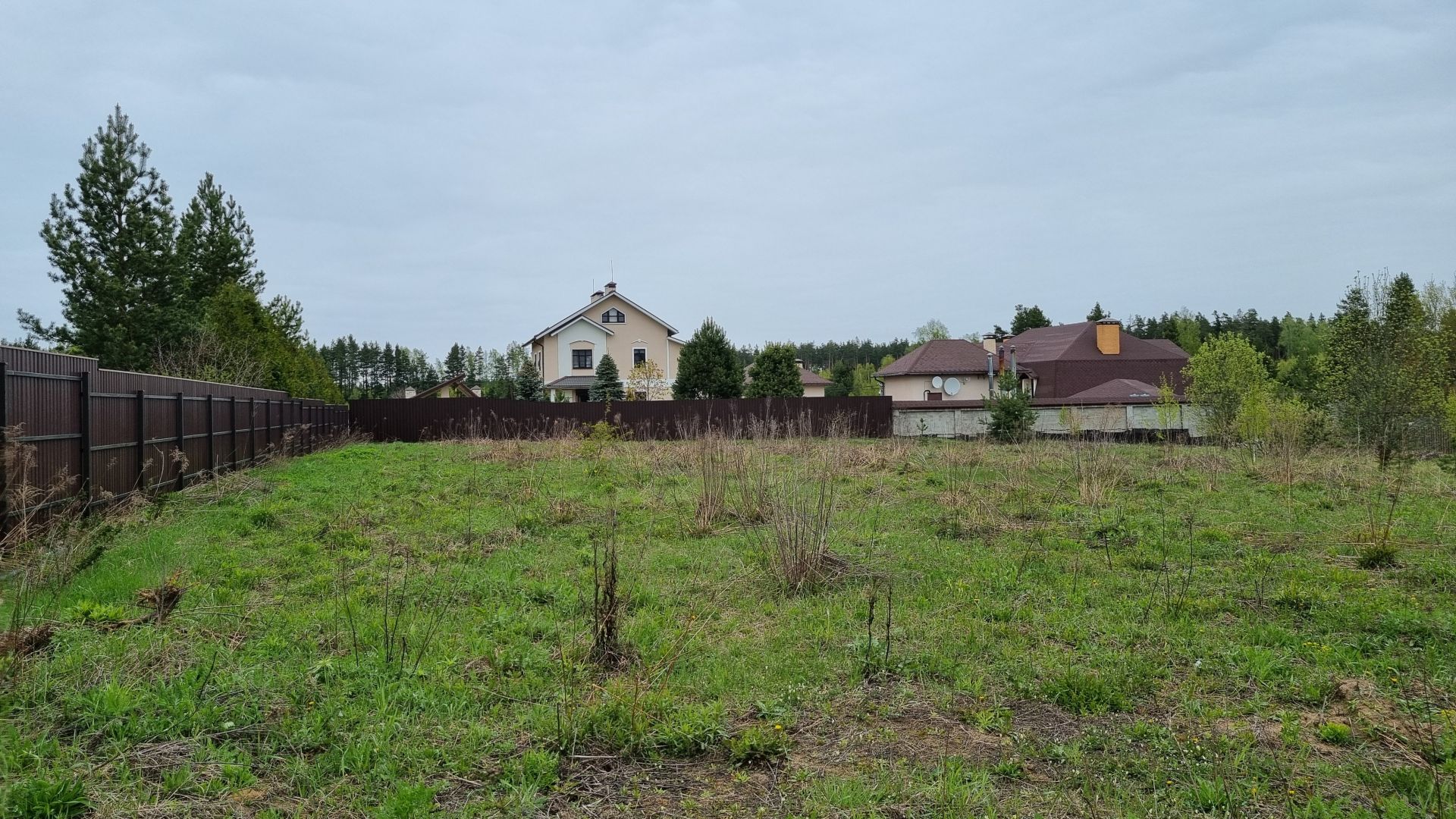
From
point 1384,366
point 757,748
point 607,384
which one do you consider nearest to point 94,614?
point 757,748

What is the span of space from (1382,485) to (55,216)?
1393 inches

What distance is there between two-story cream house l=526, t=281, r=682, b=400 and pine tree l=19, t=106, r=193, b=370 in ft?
62.5

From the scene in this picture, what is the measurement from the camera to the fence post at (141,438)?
9.69 m

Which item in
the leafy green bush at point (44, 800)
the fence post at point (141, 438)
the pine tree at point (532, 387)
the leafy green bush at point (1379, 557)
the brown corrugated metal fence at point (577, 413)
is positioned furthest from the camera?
the pine tree at point (532, 387)

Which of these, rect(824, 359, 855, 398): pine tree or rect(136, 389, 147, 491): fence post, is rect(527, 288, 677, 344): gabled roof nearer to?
rect(824, 359, 855, 398): pine tree

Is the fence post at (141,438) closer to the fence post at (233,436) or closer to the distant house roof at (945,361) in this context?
the fence post at (233,436)

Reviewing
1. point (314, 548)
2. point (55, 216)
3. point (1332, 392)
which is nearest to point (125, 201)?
point (55, 216)

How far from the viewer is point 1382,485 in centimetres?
1047

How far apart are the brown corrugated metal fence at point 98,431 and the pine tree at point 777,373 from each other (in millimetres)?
26110

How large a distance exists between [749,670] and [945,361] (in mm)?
41871

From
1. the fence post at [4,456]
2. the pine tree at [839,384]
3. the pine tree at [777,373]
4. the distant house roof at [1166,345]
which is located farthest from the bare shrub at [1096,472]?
the pine tree at [839,384]

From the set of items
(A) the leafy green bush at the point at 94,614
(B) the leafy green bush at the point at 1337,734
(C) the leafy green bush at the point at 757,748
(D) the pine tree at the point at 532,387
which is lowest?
(C) the leafy green bush at the point at 757,748

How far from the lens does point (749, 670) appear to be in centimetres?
425

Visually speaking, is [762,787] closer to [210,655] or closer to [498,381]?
[210,655]
